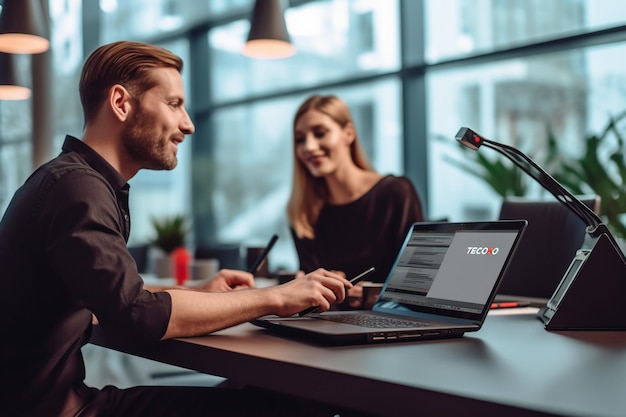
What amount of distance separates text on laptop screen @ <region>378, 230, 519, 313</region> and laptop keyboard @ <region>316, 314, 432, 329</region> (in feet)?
0.30

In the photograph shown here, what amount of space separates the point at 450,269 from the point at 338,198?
1.55 meters

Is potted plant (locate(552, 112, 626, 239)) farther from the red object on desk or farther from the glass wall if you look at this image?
the red object on desk

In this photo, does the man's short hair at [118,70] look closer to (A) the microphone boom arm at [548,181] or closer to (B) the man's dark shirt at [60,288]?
(B) the man's dark shirt at [60,288]

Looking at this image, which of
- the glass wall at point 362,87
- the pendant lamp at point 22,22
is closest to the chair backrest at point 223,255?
the glass wall at point 362,87

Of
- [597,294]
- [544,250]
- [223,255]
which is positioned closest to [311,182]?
[223,255]

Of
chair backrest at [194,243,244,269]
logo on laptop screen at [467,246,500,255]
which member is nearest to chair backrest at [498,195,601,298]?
logo on laptop screen at [467,246,500,255]

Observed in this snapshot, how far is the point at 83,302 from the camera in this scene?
1275mm

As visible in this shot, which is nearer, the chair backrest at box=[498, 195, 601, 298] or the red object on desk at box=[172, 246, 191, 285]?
the chair backrest at box=[498, 195, 601, 298]

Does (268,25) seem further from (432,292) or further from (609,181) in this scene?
(432,292)

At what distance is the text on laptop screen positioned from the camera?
135 cm

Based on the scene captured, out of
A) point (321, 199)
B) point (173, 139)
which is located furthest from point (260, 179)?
point (173, 139)

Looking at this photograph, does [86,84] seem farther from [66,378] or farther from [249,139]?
[249,139]

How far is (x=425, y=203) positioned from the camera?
4996 millimetres

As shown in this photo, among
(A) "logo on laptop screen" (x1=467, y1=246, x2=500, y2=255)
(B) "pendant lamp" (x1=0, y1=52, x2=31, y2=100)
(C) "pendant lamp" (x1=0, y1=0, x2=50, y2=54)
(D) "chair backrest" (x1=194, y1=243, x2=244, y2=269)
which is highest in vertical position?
(C) "pendant lamp" (x1=0, y1=0, x2=50, y2=54)
